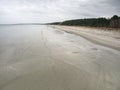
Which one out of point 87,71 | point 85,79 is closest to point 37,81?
point 85,79

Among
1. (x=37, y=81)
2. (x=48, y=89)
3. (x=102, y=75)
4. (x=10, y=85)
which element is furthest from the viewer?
(x=102, y=75)

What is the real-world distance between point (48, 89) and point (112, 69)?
2953mm

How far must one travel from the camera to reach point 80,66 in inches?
207

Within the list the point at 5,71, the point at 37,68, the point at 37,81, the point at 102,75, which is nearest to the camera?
the point at 37,81

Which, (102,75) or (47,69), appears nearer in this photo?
(102,75)

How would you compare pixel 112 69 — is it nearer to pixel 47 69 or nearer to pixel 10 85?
pixel 47 69

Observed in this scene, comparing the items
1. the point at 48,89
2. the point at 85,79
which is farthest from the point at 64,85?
the point at 85,79

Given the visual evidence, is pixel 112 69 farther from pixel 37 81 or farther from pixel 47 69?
pixel 37 81

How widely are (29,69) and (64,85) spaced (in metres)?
1.92

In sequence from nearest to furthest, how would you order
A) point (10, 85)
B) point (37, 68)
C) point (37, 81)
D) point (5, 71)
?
point (10, 85) < point (37, 81) < point (5, 71) < point (37, 68)

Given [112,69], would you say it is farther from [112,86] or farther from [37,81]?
[37,81]

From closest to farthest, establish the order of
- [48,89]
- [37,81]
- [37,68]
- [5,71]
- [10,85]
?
1. [48,89]
2. [10,85]
3. [37,81]
4. [5,71]
5. [37,68]

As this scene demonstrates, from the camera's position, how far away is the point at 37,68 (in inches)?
196

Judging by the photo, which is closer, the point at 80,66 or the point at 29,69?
the point at 29,69
